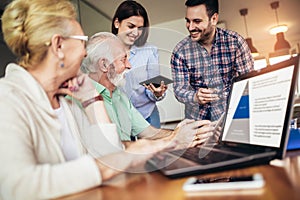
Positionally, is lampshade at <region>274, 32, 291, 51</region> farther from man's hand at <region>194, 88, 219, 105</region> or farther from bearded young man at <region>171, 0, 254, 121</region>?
man's hand at <region>194, 88, 219, 105</region>

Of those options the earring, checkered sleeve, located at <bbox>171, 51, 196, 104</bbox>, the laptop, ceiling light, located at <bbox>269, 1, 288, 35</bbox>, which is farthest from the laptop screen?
ceiling light, located at <bbox>269, 1, 288, 35</bbox>

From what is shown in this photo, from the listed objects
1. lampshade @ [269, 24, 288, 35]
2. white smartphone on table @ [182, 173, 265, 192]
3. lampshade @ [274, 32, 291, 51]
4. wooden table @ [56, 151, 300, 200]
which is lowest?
wooden table @ [56, 151, 300, 200]

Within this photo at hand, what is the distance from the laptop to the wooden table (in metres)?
0.02

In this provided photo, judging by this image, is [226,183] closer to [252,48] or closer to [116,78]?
[116,78]

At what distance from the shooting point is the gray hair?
1.07 m

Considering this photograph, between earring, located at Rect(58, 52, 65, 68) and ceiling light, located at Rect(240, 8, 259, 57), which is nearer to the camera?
earring, located at Rect(58, 52, 65, 68)

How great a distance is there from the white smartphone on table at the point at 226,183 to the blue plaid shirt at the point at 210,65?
0.72 m

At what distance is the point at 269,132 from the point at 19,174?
576 mm

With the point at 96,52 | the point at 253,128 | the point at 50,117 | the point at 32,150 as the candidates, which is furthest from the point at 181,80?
the point at 32,150

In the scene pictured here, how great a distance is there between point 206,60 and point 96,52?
549 millimetres

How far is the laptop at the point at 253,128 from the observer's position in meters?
0.65

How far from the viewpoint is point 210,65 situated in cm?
140

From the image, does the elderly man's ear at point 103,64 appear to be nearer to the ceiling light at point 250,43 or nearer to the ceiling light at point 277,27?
the ceiling light at point 250,43

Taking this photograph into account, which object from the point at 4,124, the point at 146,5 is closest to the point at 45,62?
the point at 4,124
